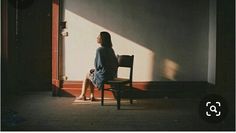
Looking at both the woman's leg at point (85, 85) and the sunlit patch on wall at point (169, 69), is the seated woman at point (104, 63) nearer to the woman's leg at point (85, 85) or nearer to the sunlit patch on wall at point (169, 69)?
the woman's leg at point (85, 85)

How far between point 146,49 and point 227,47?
5.08 feet

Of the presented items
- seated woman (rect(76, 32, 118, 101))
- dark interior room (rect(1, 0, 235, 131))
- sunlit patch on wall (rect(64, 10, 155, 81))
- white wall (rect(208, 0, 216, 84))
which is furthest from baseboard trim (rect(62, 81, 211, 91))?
seated woman (rect(76, 32, 118, 101))

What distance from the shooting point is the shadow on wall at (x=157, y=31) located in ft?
25.9

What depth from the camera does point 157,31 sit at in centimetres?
795

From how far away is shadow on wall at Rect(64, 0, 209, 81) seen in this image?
7.89m

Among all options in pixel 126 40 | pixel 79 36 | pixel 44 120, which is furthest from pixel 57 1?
pixel 44 120

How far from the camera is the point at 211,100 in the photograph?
601cm

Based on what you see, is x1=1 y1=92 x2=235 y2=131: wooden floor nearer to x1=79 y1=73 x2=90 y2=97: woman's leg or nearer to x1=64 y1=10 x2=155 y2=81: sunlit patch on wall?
x1=79 y1=73 x2=90 y2=97: woman's leg

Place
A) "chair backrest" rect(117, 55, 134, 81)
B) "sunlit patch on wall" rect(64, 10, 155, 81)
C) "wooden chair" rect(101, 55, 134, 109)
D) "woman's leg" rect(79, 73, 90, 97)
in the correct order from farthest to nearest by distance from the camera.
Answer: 1. "sunlit patch on wall" rect(64, 10, 155, 81)
2. "woman's leg" rect(79, 73, 90, 97)
3. "chair backrest" rect(117, 55, 134, 81)
4. "wooden chair" rect(101, 55, 134, 109)

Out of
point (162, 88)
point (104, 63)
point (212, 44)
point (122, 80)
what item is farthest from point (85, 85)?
point (212, 44)

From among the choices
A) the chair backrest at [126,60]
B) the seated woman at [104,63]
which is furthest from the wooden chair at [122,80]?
the seated woman at [104,63]

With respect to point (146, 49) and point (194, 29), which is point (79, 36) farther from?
point (194, 29)

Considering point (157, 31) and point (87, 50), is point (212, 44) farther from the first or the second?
point (87, 50)

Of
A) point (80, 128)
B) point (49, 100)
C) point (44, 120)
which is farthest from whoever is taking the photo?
point (49, 100)
